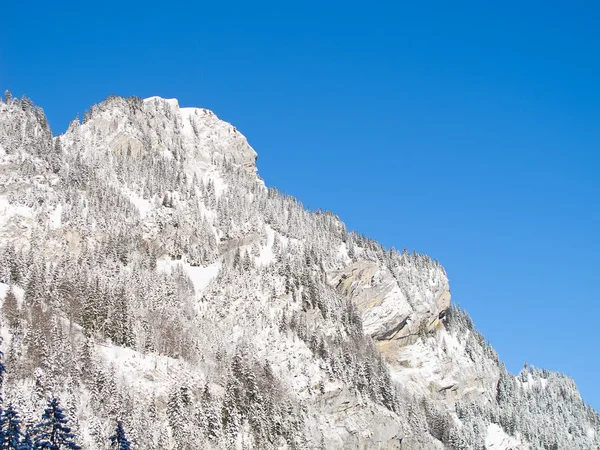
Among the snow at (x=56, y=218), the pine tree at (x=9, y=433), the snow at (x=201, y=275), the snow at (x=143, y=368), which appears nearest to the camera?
the pine tree at (x=9, y=433)

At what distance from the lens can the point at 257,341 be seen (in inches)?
6452

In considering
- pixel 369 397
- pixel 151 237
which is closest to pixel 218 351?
pixel 369 397

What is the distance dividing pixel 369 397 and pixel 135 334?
164ft

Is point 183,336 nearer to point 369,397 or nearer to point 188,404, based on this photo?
point 188,404

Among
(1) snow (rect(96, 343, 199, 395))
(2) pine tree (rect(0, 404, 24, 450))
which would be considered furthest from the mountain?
(2) pine tree (rect(0, 404, 24, 450))

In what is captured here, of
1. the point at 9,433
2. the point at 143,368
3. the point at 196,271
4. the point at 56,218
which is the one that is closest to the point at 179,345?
the point at 143,368

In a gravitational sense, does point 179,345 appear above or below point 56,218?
below

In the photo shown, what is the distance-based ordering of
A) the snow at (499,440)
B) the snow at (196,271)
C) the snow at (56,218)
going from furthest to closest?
the snow at (196,271)
the snow at (499,440)
the snow at (56,218)

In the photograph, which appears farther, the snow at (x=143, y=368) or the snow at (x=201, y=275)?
the snow at (x=201, y=275)

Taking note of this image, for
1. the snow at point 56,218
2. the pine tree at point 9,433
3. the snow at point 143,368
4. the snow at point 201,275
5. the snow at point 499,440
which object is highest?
the snow at point 56,218

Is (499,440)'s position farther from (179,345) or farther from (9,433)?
(9,433)

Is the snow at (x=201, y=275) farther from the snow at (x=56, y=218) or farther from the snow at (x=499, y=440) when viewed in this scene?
the snow at (x=499, y=440)

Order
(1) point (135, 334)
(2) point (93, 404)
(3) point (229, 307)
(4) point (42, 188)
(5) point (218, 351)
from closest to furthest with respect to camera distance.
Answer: (2) point (93, 404) < (1) point (135, 334) < (5) point (218, 351) < (3) point (229, 307) < (4) point (42, 188)

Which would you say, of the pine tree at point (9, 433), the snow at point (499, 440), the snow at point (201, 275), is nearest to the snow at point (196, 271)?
the snow at point (201, 275)
